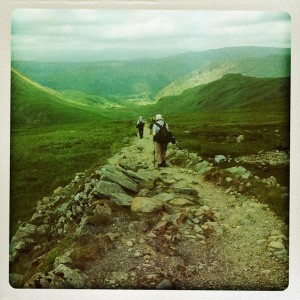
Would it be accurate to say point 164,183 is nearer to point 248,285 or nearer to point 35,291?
point 248,285

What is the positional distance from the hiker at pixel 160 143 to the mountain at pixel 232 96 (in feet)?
0.18

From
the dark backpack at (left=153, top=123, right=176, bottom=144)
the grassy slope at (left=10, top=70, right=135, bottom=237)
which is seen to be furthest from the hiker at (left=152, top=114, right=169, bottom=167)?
the grassy slope at (left=10, top=70, right=135, bottom=237)

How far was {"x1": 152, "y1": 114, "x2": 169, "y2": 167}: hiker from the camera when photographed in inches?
98.7

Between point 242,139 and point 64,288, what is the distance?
3.70ft

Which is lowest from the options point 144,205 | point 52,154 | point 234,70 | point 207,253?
point 207,253

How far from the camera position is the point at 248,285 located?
2.44 metres

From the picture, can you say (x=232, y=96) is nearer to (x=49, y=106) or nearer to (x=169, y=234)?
(x=169, y=234)

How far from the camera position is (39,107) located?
8.24 feet

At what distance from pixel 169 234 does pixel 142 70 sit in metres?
0.82

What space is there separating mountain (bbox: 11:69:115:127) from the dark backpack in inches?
11.3

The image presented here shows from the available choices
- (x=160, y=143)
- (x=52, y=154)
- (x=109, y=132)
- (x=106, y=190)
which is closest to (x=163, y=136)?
(x=160, y=143)

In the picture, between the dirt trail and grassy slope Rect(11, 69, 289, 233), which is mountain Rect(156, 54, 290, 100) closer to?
grassy slope Rect(11, 69, 289, 233)

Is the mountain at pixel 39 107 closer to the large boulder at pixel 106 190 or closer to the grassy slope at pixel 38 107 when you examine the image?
the grassy slope at pixel 38 107

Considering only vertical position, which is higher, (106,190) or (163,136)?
(163,136)
